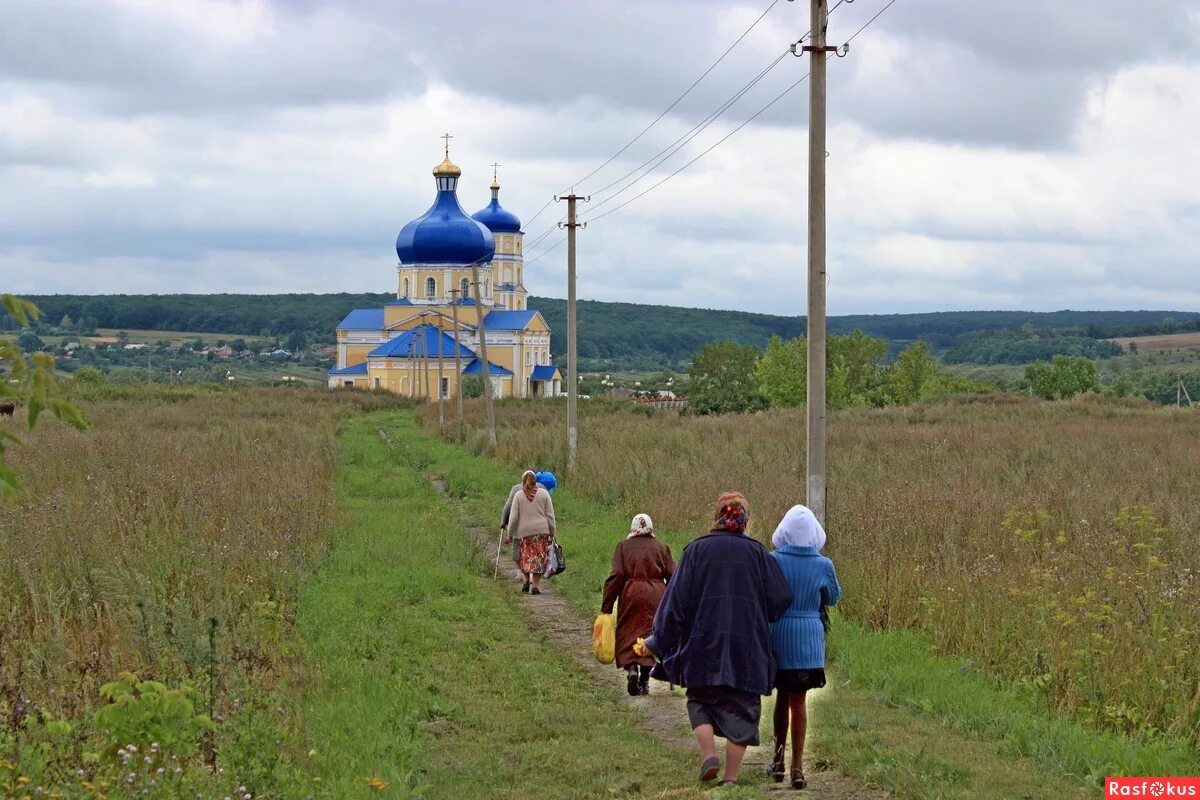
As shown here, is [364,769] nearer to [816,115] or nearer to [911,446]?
[816,115]

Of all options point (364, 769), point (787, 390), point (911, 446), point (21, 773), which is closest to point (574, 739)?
point (364, 769)

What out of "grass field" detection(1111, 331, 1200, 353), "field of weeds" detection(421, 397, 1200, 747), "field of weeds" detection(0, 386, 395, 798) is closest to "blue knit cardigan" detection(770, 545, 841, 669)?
"field of weeds" detection(421, 397, 1200, 747)

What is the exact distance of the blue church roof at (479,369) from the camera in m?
87.2

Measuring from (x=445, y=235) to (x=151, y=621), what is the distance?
3157 inches

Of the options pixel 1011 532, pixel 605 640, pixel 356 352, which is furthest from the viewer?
pixel 356 352

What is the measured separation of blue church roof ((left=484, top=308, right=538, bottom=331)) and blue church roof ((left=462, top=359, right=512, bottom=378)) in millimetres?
2427

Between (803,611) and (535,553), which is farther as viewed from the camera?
(535,553)

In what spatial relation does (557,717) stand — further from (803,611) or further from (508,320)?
(508,320)

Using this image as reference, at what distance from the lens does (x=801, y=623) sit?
7.76m

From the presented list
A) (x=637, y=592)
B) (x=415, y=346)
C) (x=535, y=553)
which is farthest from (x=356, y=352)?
(x=637, y=592)

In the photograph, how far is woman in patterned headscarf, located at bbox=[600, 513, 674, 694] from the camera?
10141mm

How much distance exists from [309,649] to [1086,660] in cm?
529

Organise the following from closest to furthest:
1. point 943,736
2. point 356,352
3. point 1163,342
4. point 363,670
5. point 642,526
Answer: point 943,736 → point 642,526 → point 363,670 → point 356,352 → point 1163,342

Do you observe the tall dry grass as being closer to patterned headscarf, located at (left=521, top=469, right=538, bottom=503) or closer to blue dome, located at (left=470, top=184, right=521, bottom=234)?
patterned headscarf, located at (left=521, top=469, right=538, bottom=503)
